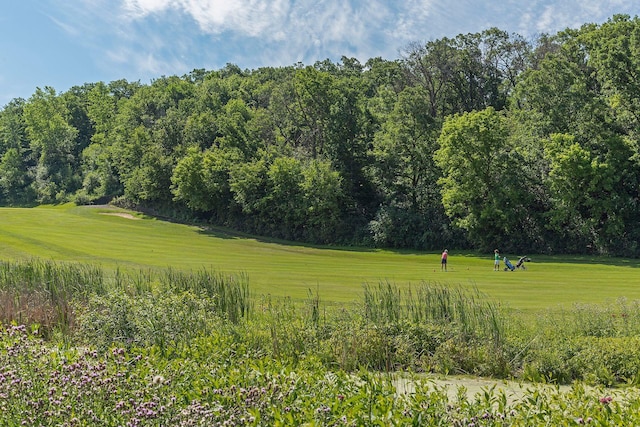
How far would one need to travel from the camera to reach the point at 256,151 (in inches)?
2327

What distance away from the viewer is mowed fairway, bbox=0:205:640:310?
64.5 feet

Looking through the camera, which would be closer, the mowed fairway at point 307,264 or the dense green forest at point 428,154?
the mowed fairway at point 307,264

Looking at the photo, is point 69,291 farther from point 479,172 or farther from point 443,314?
point 479,172

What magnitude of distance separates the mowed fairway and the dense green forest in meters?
3.76

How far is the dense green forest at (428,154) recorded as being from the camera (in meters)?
40.2

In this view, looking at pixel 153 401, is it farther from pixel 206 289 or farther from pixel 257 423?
pixel 206 289

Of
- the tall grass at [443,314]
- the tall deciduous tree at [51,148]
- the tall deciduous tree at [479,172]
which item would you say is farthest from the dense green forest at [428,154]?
the tall grass at [443,314]

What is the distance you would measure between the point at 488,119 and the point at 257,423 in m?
42.3

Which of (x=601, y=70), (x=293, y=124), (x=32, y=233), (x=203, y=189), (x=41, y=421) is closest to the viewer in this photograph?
(x=41, y=421)

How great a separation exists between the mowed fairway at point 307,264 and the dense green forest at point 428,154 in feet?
12.3

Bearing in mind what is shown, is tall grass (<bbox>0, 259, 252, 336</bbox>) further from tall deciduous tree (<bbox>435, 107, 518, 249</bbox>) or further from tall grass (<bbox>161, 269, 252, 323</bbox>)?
tall deciduous tree (<bbox>435, 107, 518, 249</bbox>)

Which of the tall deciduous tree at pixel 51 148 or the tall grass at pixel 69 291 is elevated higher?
the tall deciduous tree at pixel 51 148

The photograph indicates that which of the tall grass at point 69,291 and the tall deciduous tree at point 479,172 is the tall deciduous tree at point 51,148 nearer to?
the tall deciduous tree at point 479,172

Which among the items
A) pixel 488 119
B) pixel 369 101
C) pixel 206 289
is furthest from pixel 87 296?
pixel 369 101
